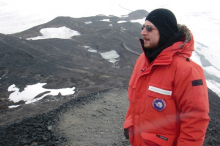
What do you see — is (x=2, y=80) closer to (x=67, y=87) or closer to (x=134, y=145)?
(x=67, y=87)

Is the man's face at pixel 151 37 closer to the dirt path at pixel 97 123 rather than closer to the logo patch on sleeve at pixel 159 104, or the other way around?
the logo patch on sleeve at pixel 159 104

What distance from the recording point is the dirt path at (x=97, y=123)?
472cm

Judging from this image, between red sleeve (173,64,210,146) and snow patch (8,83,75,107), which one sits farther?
snow patch (8,83,75,107)

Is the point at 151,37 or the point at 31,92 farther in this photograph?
the point at 31,92

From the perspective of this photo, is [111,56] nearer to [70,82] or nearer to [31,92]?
[70,82]

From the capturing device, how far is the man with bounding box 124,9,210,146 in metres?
1.68

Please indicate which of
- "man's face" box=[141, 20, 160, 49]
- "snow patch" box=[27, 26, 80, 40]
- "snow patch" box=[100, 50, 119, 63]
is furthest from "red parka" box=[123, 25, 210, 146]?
"snow patch" box=[27, 26, 80, 40]

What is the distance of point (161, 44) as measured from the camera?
199 cm

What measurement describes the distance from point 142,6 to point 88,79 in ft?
168

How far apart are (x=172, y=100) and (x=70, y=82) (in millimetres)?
9708

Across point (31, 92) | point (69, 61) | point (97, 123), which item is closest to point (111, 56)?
point (69, 61)

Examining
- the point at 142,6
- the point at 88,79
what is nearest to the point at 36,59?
the point at 88,79

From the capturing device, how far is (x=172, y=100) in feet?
5.93

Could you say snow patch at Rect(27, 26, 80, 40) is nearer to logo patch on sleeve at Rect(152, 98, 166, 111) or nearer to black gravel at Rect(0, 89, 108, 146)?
black gravel at Rect(0, 89, 108, 146)
